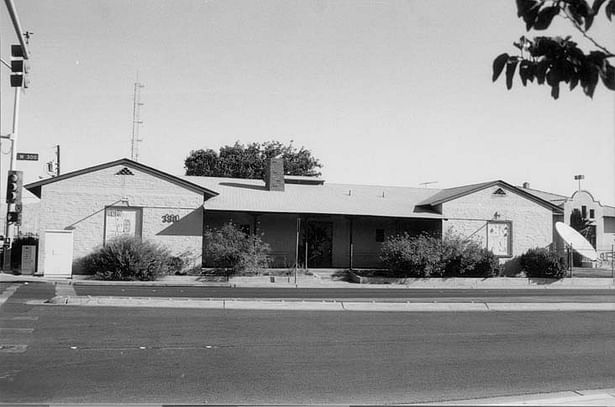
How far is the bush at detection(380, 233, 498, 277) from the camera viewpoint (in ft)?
95.9

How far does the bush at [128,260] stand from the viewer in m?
26.0

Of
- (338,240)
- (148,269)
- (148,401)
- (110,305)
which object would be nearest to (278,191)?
(338,240)

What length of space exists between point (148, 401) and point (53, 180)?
73.0 feet

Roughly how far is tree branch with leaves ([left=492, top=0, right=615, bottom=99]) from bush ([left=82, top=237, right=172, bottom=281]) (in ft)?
77.9

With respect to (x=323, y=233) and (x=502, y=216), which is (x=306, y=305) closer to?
(x=323, y=233)

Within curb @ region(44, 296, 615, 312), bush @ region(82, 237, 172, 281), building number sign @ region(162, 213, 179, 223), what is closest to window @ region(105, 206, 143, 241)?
building number sign @ region(162, 213, 179, 223)

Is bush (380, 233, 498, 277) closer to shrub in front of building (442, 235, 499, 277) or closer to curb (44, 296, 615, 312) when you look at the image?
shrub in front of building (442, 235, 499, 277)

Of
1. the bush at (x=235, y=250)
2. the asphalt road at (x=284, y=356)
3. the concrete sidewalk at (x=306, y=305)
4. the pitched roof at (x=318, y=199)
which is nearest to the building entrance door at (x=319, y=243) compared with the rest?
the pitched roof at (x=318, y=199)

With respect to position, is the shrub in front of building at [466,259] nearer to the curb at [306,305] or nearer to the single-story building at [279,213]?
the single-story building at [279,213]

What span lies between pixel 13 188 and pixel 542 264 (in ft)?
79.4

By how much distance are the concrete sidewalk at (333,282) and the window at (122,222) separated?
7.92 ft

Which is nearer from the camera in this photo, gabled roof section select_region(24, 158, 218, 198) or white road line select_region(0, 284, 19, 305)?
white road line select_region(0, 284, 19, 305)

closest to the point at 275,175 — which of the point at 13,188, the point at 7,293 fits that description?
the point at 13,188

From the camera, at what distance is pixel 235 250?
27453mm
